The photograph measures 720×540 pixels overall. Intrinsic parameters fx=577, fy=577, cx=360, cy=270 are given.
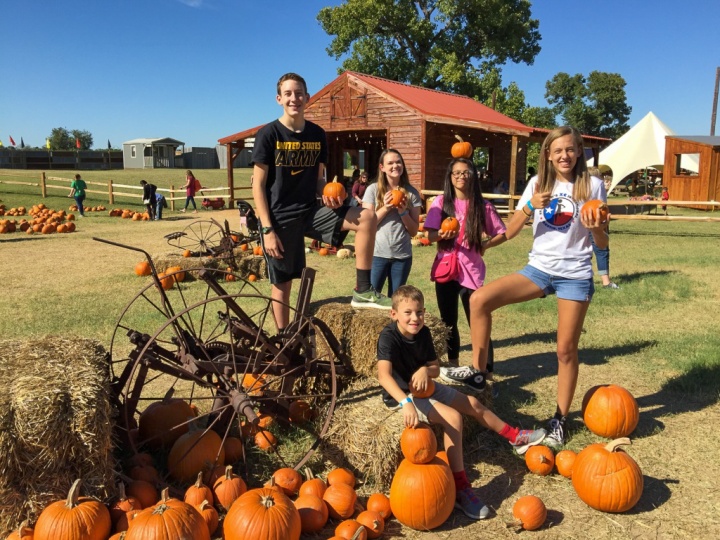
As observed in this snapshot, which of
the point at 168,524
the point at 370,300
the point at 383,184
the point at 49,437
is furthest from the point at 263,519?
the point at 383,184

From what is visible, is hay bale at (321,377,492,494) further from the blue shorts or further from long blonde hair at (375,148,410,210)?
long blonde hair at (375,148,410,210)

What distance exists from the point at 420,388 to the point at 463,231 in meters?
1.85

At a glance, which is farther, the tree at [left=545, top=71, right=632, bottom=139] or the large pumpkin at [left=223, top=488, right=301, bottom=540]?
the tree at [left=545, top=71, right=632, bottom=139]

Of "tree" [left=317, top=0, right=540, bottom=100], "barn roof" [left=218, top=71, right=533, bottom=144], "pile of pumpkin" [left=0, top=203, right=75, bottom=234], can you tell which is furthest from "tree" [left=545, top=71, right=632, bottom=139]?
"pile of pumpkin" [left=0, top=203, right=75, bottom=234]

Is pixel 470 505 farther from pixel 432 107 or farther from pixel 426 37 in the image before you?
pixel 426 37

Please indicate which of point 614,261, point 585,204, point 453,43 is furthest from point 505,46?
point 585,204

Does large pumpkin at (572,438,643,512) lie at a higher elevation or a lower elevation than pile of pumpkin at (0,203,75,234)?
lower

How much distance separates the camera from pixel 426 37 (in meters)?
39.6

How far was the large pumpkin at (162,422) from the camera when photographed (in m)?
3.87

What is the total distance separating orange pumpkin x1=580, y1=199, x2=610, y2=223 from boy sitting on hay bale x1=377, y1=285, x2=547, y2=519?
120cm

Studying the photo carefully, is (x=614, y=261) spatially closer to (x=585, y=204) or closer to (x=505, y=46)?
(x=585, y=204)

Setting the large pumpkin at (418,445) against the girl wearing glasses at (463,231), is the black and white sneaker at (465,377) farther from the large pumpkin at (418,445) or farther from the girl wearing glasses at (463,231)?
the large pumpkin at (418,445)

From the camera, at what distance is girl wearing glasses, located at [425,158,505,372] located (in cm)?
491

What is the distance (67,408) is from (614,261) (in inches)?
456
